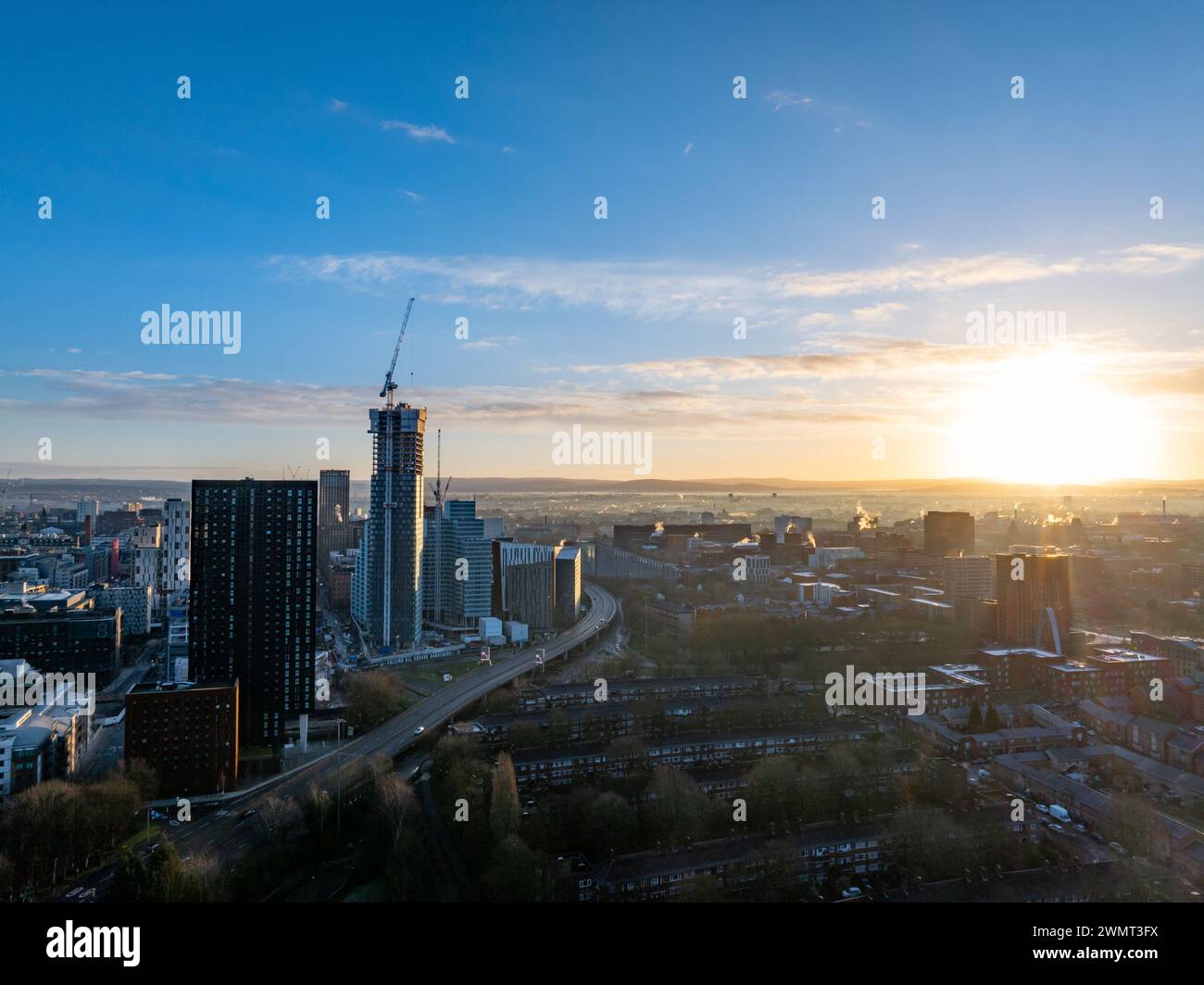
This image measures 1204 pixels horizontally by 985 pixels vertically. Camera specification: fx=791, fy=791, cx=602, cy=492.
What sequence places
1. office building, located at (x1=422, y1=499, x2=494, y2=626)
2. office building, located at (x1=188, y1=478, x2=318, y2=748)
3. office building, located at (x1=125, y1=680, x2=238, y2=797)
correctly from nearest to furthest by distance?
1. office building, located at (x1=125, y1=680, x2=238, y2=797)
2. office building, located at (x1=188, y1=478, x2=318, y2=748)
3. office building, located at (x1=422, y1=499, x2=494, y2=626)

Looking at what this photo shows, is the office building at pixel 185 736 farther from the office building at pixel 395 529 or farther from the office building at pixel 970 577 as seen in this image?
the office building at pixel 970 577

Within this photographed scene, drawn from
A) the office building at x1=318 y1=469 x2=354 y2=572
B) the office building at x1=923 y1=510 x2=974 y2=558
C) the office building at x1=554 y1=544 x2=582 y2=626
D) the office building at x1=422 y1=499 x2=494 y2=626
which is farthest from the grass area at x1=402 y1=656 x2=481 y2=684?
the office building at x1=923 y1=510 x2=974 y2=558

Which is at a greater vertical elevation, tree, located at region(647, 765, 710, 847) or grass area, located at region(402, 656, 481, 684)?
tree, located at region(647, 765, 710, 847)

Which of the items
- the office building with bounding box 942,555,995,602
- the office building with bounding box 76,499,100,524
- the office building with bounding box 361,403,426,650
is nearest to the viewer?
the office building with bounding box 361,403,426,650

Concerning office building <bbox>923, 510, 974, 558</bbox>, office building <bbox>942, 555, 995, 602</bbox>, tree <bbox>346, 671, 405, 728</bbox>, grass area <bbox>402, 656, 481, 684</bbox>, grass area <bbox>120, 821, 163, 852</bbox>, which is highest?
office building <bbox>923, 510, 974, 558</bbox>

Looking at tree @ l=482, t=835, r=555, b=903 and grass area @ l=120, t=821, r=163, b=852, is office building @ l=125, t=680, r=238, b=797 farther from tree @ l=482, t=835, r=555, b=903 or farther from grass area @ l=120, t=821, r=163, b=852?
tree @ l=482, t=835, r=555, b=903

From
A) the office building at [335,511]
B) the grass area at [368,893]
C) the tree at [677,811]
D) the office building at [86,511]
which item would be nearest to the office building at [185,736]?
the grass area at [368,893]
